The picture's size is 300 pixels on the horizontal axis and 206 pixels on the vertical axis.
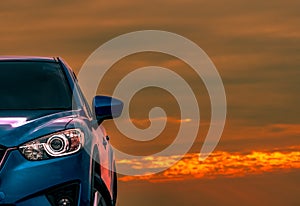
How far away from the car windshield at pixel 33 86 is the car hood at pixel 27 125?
488mm

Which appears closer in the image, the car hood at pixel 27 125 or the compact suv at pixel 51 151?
the compact suv at pixel 51 151

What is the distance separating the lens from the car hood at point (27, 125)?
852 cm

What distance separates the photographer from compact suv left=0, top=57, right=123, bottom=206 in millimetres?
8305

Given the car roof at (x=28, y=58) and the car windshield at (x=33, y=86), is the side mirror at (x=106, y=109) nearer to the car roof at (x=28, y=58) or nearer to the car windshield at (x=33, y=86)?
the car windshield at (x=33, y=86)

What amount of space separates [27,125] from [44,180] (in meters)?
0.59

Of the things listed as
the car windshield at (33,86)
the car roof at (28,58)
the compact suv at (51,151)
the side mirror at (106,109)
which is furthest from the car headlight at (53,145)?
the car roof at (28,58)

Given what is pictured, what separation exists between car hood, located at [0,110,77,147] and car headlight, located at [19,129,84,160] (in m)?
0.05

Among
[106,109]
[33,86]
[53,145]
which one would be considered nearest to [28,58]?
[33,86]

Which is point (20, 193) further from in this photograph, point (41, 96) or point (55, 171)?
point (41, 96)

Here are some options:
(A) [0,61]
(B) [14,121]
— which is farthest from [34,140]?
(A) [0,61]

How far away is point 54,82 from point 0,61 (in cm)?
93

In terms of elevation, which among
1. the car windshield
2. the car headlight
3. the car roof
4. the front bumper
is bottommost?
the front bumper

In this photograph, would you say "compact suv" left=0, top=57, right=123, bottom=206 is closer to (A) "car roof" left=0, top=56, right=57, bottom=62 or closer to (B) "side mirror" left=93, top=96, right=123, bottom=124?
(B) "side mirror" left=93, top=96, right=123, bottom=124

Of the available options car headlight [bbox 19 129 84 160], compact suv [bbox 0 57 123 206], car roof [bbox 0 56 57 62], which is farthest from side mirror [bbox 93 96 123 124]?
car headlight [bbox 19 129 84 160]
